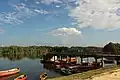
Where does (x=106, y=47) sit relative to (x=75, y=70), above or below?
above

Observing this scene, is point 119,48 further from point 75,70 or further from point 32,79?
point 32,79

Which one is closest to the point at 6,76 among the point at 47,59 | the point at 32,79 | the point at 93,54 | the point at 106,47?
the point at 32,79

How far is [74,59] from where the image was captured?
123188 mm

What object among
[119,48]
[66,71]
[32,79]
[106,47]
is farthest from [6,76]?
[119,48]

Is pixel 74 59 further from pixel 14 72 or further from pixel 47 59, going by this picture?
pixel 14 72

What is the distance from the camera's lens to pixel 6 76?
74.9 m

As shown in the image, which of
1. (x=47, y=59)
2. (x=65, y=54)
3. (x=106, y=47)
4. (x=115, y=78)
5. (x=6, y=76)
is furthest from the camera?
(x=106, y=47)

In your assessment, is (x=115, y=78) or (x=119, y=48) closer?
(x=115, y=78)

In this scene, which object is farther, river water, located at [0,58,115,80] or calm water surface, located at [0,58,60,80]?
calm water surface, located at [0,58,60,80]

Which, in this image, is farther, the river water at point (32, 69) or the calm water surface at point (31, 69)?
the calm water surface at point (31, 69)

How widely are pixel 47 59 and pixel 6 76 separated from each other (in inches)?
1925

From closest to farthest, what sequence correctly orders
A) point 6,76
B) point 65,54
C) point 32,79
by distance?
1. point 32,79
2. point 6,76
3. point 65,54

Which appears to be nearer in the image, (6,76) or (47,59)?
(6,76)

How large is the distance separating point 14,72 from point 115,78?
48.7m
